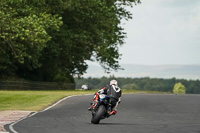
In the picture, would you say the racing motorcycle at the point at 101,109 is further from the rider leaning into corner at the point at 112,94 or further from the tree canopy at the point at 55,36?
the tree canopy at the point at 55,36

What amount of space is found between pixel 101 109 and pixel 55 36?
100 feet

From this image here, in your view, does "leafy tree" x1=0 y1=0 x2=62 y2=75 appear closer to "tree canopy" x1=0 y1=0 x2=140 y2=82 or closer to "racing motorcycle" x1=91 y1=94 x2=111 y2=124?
"tree canopy" x1=0 y1=0 x2=140 y2=82

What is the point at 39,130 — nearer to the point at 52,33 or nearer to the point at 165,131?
the point at 165,131

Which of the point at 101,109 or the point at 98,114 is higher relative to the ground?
the point at 101,109

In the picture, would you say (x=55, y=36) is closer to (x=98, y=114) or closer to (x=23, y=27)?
(x=23, y=27)

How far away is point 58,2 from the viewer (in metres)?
44.5

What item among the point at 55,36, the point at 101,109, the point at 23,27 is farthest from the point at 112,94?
the point at 55,36

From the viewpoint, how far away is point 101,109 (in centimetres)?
1652

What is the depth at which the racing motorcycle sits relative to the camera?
16.5 meters

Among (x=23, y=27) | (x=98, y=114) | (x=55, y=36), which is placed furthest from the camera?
(x=55, y=36)

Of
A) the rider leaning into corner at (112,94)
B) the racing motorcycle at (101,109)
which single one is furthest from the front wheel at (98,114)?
the rider leaning into corner at (112,94)

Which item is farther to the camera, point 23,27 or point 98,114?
point 23,27

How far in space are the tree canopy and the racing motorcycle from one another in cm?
1933

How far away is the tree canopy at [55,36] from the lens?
3644 cm
